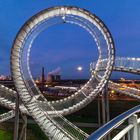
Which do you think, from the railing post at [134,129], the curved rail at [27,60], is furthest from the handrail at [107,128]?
the curved rail at [27,60]

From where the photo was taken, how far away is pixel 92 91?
69.8 ft

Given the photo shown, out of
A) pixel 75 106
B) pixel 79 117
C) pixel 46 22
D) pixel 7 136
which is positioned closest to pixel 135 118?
pixel 46 22

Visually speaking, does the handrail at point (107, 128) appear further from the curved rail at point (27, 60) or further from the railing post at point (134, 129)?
the curved rail at point (27, 60)

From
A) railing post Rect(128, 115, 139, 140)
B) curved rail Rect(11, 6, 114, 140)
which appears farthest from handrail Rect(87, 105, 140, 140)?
curved rail Rect(11, 6, 114, 140)

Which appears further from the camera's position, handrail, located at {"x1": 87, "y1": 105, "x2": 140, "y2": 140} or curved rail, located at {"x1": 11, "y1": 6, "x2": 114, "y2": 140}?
curved rail, located at {"x1": 11, "y1": 6, "x2": 114, "y2": 140}

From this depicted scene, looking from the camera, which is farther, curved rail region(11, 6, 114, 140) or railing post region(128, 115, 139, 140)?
curved rail region(11, 6, 114, 140)

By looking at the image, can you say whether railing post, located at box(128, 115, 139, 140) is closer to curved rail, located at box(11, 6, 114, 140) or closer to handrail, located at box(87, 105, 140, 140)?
handrail, located at box(87, 105, 140, 140)

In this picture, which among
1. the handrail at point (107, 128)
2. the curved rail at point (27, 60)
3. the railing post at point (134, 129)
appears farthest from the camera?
the curved rail at point (27, 60)

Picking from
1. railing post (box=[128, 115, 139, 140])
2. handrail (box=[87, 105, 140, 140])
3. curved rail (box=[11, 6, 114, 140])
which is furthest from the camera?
curved rail (box=[11, 6, 114, 140])

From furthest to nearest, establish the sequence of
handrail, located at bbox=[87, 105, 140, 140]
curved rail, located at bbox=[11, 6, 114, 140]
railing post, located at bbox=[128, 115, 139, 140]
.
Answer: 1. curved rail, located at bbox=[11, 6, 114, 140]
2. railing post, located at bbox=[128, 115, 139, 140]
3. handrail, located at bbox=[87, 105, 140, 140]

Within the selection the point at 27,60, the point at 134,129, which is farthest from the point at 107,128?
the point at 27,60

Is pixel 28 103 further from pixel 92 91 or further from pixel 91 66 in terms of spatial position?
pixel 91 66

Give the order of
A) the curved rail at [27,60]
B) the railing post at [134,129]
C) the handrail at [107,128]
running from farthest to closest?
the curved rail at [27,60], the railing post at [134,129], the handrail at [107,128]

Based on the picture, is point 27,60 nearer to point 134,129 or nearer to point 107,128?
point 134,129
